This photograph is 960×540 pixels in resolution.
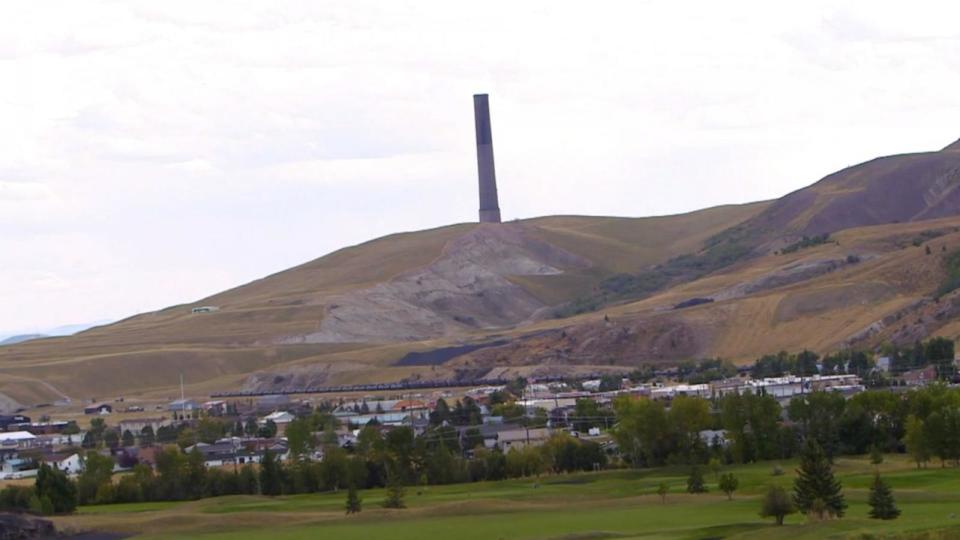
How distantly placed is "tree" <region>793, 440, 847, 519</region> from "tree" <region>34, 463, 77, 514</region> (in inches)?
1164

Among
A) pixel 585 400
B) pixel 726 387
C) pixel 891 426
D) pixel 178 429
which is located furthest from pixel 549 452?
pixel 178 429

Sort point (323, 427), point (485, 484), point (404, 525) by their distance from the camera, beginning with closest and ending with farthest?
1. point (404, 525)
2. point (485, 484)
3. point (323, 427)

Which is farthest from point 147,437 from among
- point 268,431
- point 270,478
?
point 270,478

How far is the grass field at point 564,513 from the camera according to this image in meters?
44.0

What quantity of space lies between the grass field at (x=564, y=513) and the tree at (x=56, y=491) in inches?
29.1

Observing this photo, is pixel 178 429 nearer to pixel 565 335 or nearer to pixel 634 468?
pixel 634 468

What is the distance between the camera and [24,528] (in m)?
57.2

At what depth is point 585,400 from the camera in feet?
308

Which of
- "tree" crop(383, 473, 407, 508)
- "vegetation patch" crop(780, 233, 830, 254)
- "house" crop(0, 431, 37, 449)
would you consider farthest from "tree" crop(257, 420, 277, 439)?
"vegetation patch" crop(780, 233, 830, 254)

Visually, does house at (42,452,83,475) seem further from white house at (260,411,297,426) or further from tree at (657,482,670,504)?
tree at (657,482,670,504)

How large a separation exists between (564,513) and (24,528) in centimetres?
1661

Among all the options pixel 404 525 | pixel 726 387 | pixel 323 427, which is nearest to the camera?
pixel 404 525

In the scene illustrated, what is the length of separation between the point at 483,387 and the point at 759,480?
63951 mm

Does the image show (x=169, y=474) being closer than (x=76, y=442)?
Yes
